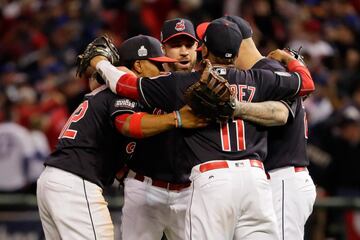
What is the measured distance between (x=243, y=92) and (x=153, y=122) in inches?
24.8

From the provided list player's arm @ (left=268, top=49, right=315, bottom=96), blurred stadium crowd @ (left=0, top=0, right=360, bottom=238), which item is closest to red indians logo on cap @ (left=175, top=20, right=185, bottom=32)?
player's arm @ (left=268, top=49, right=315, bottom=96)

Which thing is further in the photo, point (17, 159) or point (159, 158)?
point (17, 159)

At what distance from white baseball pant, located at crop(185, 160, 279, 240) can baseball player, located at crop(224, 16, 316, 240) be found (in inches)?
23.9

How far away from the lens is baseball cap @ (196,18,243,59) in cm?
652

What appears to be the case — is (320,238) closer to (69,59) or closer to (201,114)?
(201,114)

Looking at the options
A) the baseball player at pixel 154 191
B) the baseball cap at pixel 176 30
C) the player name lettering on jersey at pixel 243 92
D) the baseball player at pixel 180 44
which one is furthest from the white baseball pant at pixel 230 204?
the baseball cap at pixel 176 30

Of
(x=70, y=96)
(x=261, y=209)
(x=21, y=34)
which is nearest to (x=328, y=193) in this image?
(x=70, y=96)

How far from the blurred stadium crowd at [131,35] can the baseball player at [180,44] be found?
4.15 meters

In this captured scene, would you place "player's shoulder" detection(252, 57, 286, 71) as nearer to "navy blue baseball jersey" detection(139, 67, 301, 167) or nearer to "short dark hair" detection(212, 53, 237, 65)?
"navy blue baseball jersey" detection(139, 67, 301, 167)

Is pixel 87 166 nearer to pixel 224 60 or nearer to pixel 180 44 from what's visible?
pixel 224 60

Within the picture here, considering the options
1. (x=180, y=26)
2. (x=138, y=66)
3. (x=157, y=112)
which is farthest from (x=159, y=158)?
(x=180, y=26)

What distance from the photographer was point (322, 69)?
13836mm

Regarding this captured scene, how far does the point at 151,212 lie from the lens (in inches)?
291

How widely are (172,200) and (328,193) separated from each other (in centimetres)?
472
